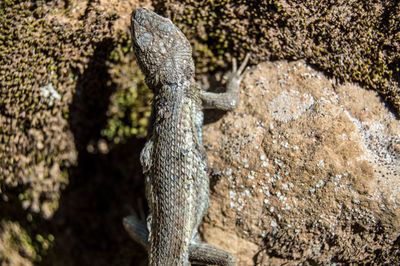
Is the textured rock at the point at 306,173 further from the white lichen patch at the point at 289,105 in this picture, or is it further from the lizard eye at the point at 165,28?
the lizard eye at the point at 165,28

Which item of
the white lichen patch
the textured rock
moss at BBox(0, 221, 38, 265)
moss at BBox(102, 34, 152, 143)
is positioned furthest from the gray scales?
moss at BBox(0, 221, 38, 265)

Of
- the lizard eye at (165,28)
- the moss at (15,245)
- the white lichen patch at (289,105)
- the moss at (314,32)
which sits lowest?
the moss at (15,245)

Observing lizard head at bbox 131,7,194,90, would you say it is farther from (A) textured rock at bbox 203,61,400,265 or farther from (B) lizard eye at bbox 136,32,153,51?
(A) textured rock at bbox 203,61,400,265

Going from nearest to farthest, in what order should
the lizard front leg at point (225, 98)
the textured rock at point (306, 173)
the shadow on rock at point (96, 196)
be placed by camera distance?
the textured rock at point (306, 173), the lizard front leg at point (225, 98), the shadow on rock at point (96, 196)

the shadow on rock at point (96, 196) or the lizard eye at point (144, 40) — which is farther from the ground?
the lizard eye at point (144, 40)

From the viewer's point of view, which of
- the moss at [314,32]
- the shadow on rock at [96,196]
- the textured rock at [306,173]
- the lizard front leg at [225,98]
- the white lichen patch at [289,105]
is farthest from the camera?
the shadow on rock at [96,196]

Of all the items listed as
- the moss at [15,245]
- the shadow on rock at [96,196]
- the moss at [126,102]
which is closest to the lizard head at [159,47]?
the moss at [126,102]

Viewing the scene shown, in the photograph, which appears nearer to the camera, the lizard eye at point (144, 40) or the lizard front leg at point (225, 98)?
the lizard eye at point (144, 40)

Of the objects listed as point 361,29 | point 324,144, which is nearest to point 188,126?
point 324,144

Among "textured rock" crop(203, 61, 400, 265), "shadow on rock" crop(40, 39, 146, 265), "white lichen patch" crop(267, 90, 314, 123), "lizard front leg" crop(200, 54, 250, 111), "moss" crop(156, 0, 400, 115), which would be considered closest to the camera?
"textured rock" crop(203, 61, 400, 265)

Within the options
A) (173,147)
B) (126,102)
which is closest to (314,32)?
(173,147)
